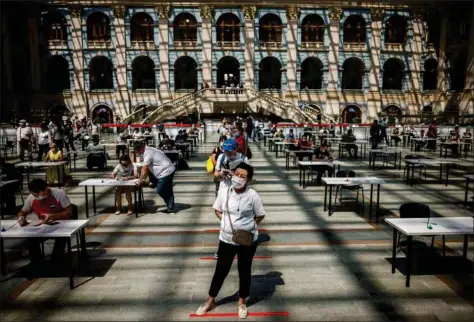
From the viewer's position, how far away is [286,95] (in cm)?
4166

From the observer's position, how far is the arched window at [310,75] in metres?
44.7

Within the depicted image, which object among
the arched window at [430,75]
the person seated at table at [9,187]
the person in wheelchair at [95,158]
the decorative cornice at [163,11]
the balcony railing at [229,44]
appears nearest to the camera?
the person seated at table at [9,187]

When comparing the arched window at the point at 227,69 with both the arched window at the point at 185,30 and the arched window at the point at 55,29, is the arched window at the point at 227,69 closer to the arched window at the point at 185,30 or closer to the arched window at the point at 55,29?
the arched window at the point at 185,30

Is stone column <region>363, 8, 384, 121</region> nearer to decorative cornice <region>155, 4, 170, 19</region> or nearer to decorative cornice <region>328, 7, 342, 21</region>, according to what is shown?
decorative cornice <region>328, 7, 342, 21</region>

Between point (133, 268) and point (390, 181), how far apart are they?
9636 mm

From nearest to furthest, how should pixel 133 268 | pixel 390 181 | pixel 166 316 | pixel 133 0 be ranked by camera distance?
1. pixel 166 316
2. pixel 133 268
3. pixel 390 181
4. pixel 133 0

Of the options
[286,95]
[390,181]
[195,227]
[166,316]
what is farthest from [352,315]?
[286,95]

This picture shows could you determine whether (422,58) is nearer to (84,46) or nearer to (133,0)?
(133,0)

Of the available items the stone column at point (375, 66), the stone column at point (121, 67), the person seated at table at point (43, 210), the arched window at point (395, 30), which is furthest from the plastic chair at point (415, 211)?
the arched window at point (395, 30)

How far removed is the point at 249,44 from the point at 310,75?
8155 mm

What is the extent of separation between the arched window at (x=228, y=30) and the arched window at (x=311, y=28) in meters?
6.38

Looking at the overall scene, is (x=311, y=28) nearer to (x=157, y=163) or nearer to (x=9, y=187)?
(x=157, y=163)

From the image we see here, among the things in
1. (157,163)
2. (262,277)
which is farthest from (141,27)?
(262,277)

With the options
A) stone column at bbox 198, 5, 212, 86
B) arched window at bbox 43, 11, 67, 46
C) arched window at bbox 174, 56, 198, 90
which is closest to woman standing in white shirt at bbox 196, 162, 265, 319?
stone column at bbox 198, 5, 212, 86
